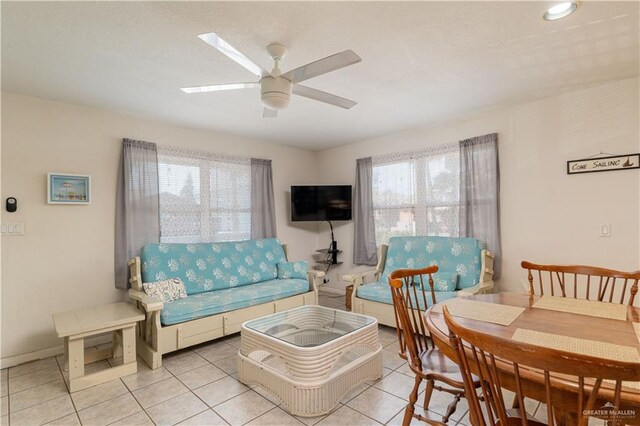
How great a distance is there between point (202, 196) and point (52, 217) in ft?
4.94

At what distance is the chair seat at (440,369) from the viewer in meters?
1.48

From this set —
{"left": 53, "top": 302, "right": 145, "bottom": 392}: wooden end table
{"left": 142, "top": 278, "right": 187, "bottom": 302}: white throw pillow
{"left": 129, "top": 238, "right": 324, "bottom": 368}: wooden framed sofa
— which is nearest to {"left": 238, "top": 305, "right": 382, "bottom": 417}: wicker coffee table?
{"left": 129, "top": 238, "right": 324, "bottom": 368}: wooden framed sofa

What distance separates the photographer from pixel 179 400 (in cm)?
221

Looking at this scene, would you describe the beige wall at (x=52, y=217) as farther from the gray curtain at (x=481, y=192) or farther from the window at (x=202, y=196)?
the gray curtain at (x=481, y=192)

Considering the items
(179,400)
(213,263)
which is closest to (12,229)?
(213,263)

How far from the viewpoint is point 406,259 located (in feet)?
12.7

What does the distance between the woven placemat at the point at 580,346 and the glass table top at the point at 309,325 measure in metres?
A: 1.30

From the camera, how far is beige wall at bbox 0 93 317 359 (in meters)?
2.83

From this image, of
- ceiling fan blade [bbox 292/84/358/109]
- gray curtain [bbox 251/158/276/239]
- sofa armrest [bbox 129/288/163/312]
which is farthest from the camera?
gray curtain [bbox 251/158/276/239]

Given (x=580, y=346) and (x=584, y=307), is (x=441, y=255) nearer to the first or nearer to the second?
(x=584, y=307)

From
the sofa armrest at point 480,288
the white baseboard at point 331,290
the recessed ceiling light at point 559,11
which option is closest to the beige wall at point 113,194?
the sofa armrest at point 480,288

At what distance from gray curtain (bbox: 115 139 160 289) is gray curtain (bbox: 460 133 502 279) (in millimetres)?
3569

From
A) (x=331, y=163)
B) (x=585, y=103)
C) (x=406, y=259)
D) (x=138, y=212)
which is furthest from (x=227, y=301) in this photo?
(x=585, y=103)

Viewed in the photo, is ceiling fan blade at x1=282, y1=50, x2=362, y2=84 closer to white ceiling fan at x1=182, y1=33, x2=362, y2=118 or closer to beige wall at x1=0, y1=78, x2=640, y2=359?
white ceiling fan at x1=182, y1=33, x2=362, y2=118
